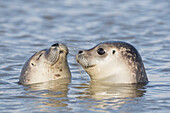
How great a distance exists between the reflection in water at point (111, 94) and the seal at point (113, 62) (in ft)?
0.50

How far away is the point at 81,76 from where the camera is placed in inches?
393

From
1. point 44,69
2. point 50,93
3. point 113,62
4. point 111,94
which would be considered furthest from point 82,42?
point 111,94

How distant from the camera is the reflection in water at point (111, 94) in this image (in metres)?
7.48

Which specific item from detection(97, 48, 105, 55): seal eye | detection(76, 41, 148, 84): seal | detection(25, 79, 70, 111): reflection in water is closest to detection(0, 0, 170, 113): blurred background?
detection(25, 79, 70, 111): reflection in water

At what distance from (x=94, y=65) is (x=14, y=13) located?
448 inches

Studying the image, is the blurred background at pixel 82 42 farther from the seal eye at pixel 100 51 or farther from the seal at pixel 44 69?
the seal eye at pixel 100 51

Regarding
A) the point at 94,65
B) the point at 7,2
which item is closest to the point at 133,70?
the point at 94,65

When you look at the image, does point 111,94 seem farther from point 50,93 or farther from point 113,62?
point 50,93

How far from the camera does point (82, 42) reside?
546 inches

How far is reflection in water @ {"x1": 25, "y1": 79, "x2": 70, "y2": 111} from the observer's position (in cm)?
765

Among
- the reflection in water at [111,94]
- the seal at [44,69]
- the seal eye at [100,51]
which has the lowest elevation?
the reflection in water at [111,94]

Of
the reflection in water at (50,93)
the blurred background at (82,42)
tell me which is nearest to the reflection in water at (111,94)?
the blurred background at (82,42)

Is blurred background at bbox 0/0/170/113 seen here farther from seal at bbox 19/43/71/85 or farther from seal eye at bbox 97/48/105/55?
seal eye at bbox 97/48/105/55

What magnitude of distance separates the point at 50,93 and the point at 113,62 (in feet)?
4.23
